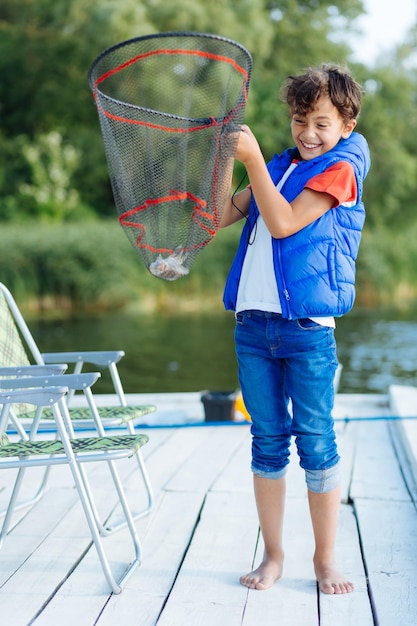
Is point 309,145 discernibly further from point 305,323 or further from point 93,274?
point 93,274

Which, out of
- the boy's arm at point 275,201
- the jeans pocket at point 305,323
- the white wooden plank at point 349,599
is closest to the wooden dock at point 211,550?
the white wooden plank at point 349,599

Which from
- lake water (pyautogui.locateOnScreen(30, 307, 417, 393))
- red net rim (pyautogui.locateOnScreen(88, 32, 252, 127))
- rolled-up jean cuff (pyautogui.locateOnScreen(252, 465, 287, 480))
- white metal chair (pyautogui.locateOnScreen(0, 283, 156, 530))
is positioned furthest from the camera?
lake water (pyautogui.locateOnScreen(30, 307, 417, 393))

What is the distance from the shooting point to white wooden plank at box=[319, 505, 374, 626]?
7.59 feet

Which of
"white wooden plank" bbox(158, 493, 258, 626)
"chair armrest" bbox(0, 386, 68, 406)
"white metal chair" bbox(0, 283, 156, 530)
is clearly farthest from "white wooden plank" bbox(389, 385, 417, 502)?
"chair armrest" bbox(0, 386, 68, 406)

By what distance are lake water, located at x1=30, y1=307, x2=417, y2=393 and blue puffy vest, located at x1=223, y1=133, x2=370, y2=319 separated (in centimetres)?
758

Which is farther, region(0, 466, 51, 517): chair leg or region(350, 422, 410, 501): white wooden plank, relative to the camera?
region(350, 422, 410, 501): white wooden plank

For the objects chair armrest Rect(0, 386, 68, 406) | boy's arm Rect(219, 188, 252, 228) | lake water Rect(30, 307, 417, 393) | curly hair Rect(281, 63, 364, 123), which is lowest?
lake water Rect(30, 307, 417, 393)

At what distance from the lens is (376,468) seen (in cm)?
378

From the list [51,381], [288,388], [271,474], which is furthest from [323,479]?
[51,381]

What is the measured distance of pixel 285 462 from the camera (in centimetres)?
257

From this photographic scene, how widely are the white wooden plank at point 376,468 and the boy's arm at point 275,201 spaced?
143 cm

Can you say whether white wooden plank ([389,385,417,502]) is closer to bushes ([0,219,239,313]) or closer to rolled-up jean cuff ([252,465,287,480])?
rolled-up jean cuff ([252,465,287,480])

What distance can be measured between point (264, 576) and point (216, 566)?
0.21 m

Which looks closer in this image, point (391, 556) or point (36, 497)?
point (391, 556)
